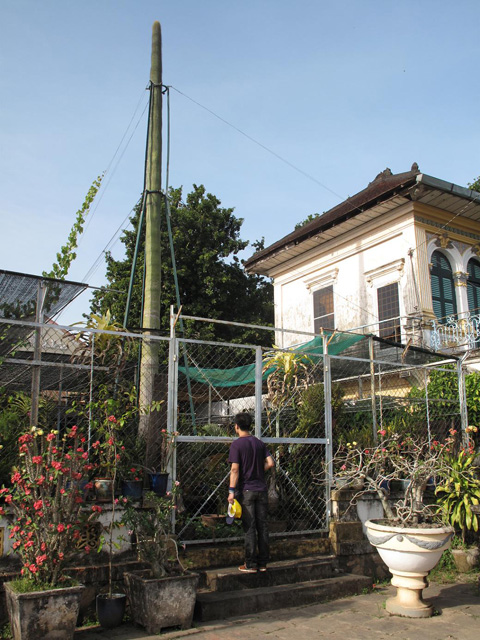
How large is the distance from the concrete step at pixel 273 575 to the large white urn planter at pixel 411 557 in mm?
890

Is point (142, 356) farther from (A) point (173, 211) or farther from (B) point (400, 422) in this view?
(A) point (173, 211)

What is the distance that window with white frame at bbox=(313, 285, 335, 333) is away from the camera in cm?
1656

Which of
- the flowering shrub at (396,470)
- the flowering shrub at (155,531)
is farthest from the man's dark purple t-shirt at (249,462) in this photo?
the flowering shrub at (396,470)

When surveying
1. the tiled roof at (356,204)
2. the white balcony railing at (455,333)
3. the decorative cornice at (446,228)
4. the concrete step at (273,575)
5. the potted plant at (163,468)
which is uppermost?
the tiled roof at (356,204)

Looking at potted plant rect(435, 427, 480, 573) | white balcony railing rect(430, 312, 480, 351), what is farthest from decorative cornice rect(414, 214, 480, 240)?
potted plant rect(435, 427, 480, 573)

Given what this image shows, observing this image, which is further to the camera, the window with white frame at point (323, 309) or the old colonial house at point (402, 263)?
the window with white frame at point (323, 309)

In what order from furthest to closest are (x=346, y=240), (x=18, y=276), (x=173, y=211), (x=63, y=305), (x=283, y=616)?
(x=173, y=211) < (x=346, y=240) < (x=63, y=305) < (x=18, y=276) < (x=283, y=616)

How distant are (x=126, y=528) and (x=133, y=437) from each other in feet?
3.46

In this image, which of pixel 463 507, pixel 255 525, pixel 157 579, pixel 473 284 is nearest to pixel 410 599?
pixel 255 525

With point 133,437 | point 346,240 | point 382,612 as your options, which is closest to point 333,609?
point 382,612

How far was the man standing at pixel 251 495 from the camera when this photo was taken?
5.60 metres

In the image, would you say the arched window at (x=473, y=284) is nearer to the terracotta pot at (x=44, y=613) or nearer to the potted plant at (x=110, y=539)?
the potted plant at (x=110, y=539)

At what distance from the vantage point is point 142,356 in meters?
6.90

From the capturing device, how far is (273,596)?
5.42 meters
